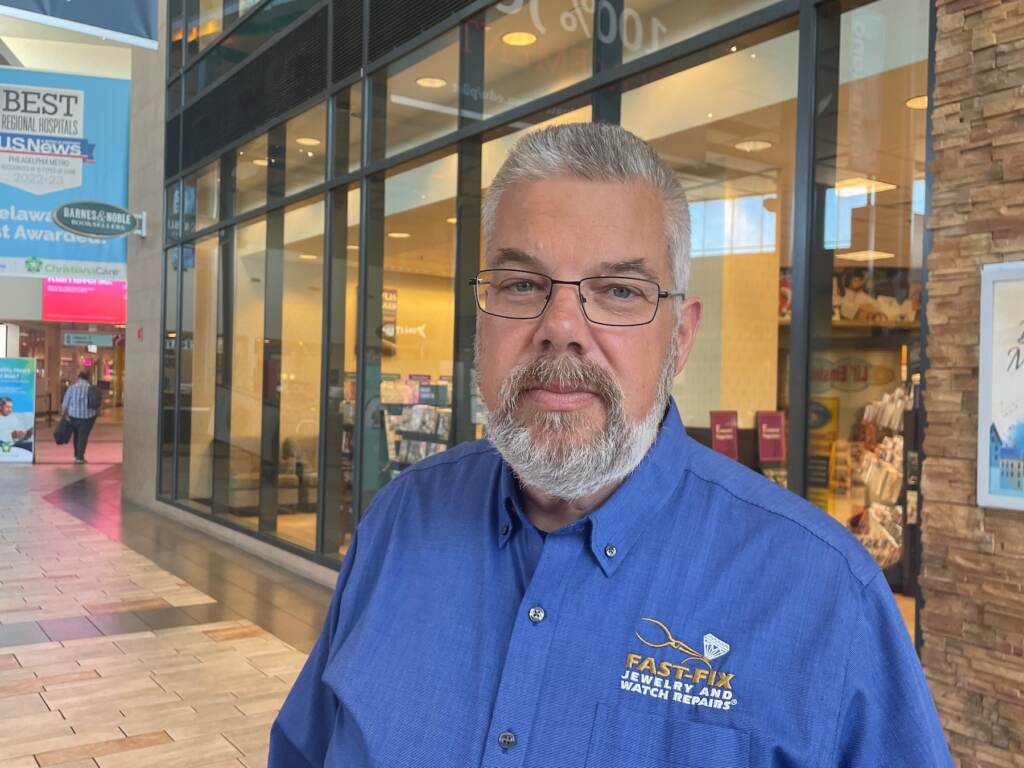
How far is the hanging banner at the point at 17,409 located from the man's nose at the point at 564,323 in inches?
667

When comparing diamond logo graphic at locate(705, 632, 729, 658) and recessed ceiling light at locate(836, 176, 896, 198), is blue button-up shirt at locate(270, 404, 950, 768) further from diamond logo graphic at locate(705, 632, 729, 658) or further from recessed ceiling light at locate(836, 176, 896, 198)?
recessed ceiling light at locate(836, 176, 896, 198)

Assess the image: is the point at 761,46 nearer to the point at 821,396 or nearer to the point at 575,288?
the point at 821,396

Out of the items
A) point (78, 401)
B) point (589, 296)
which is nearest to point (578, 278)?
point (589, 296)

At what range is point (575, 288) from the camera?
1.20m

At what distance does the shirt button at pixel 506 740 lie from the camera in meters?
1.08

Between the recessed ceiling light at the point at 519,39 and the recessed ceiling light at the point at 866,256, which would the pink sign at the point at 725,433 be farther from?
the recessed ceiling light at the point at 519,39

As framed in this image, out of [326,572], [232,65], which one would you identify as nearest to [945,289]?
[326,572]

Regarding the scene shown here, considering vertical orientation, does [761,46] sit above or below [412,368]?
above

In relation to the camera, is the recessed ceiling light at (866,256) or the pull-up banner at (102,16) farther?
the pull-up banner at (102,16)

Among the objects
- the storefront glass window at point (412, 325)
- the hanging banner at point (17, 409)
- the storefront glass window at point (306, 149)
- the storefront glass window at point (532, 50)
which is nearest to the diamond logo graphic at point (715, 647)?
the storefront glass window at point (532, 50)

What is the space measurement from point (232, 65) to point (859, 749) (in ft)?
30.3

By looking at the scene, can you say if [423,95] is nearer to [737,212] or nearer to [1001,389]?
[737,212]

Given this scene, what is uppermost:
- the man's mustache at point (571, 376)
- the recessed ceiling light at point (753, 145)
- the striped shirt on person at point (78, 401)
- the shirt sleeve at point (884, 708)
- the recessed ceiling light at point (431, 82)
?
the recessed ceiling light at point (431, 82)

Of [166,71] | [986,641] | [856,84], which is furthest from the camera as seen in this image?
[166,71]
